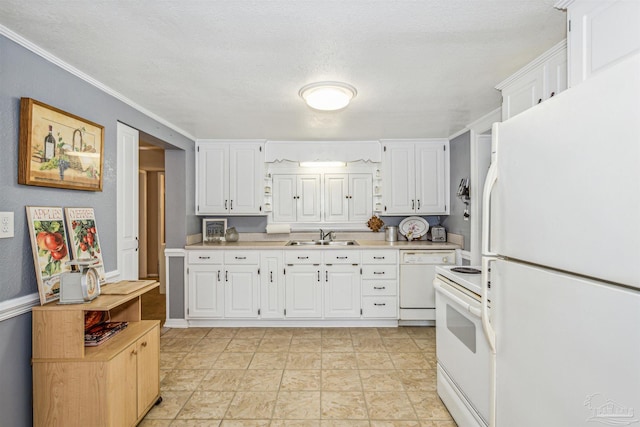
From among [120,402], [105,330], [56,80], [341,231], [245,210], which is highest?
[56,80]

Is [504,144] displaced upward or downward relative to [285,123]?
downward

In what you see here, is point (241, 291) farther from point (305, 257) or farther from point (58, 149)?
point (58, 149)

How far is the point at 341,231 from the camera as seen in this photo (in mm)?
4539

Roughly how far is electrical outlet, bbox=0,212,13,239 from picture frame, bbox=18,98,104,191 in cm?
19

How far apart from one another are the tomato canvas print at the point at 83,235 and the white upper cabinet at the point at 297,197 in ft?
7.86

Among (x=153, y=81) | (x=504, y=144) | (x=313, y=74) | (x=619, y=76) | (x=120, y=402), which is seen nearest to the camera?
(x=619, y=76)

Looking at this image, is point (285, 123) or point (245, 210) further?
point (245, 210)

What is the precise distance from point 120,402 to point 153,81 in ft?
6.72

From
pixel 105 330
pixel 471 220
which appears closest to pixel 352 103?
pixel 471 220

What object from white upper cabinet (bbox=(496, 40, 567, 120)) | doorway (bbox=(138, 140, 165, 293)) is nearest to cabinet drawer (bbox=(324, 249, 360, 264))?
white upper cabinet (bbox=(496, 40, 567, 120))

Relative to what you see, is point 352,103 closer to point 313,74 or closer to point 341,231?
point 313,74

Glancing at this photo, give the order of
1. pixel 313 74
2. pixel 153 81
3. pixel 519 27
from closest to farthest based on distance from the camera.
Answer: pixel 519 27 → pixel 313 74 → pixel 153 81

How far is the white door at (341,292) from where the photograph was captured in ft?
12.6

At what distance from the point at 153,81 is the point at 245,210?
2.08 meters
